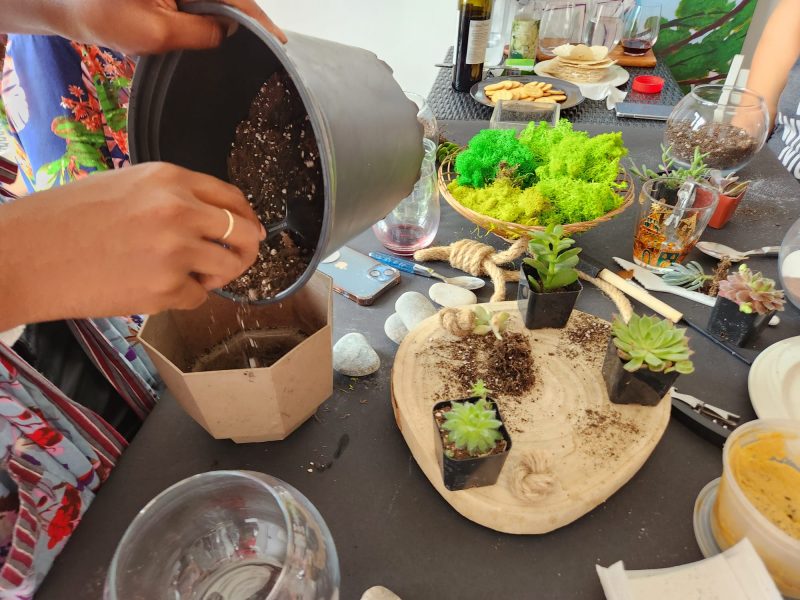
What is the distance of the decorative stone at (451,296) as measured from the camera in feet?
2.85

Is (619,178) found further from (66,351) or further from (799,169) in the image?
(66,351)

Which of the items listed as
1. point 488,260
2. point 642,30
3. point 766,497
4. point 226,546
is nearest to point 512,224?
point 488,260

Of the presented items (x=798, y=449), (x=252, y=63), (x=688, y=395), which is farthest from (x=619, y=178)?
(x=252, y=63)

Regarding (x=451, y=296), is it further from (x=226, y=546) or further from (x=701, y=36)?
(x=701, y=36)

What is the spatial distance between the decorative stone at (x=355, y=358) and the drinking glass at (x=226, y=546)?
0.28 m

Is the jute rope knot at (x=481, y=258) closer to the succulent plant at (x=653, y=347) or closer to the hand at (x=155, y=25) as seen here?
the succulent plant at (x=653, y=347)

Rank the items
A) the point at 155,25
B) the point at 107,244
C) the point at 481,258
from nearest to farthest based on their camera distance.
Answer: the point at 107,244 → the point at 155,25 → the point at 481,258

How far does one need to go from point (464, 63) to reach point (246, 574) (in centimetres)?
153

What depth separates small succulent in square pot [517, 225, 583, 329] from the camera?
2.43ft

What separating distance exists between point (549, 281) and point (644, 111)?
3.33ft

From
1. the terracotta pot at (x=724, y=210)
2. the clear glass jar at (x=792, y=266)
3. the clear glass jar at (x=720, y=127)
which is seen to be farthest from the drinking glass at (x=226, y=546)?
the clear glass jar at (x=720, y=127)

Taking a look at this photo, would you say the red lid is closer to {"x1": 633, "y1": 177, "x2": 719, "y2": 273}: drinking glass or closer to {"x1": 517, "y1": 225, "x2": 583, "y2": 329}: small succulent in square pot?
{"x1": 633, "y1": 177, "x2": 719, "y2": 273}: drinking glass

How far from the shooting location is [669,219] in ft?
2.91

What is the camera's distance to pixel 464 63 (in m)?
1.60
